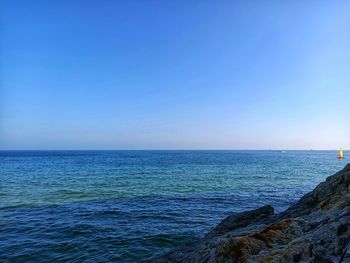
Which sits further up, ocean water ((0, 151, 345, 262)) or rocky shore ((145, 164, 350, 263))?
rocky shore ((145, 164, 350, 263))

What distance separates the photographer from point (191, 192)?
29.4 m

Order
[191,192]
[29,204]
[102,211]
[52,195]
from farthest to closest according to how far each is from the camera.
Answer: [191,192]
[52,195]
[29,204]
[102,211]

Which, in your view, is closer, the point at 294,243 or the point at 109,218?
the point at 294,243

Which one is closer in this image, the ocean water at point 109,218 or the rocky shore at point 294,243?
the rocky shore at point 294,243

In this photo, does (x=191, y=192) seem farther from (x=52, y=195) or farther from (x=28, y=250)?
(x=28, y=250)

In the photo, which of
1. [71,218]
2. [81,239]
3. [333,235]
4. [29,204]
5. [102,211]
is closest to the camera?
[333,235]

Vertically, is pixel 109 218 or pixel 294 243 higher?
pixel 294 243

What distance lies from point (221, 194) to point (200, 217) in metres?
9.92

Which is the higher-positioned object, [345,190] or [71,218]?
[345,190]

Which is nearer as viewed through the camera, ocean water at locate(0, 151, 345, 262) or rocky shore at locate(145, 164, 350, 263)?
rocky shore at locate(145, 164, 350, 263)

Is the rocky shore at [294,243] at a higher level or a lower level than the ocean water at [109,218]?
higher

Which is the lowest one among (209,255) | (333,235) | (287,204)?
(287,204)

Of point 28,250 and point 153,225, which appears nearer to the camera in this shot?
point 28,250

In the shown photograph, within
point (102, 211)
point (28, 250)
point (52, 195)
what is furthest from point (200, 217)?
point (52, 195)
